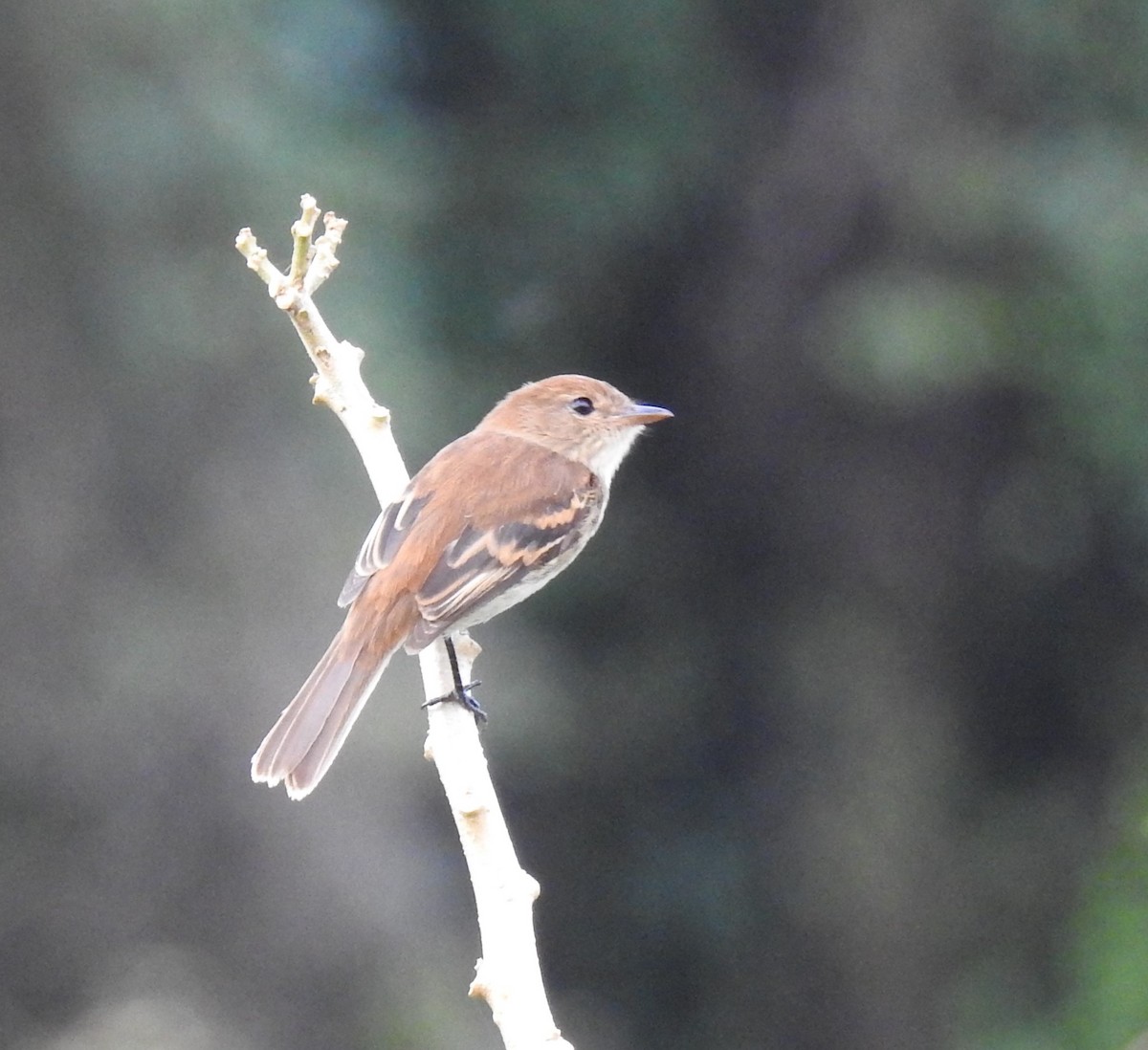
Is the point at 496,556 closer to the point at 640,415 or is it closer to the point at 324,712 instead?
the point at 324,712

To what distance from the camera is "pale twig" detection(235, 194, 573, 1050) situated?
8.70 feet

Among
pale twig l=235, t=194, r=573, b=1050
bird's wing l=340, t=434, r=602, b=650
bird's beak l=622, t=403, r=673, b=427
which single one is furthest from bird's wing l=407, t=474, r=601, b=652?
bird's beak l=622, t=403, r=673, b=427

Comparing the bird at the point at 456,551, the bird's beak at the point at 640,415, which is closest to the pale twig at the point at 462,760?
the bird at the point at 456,551

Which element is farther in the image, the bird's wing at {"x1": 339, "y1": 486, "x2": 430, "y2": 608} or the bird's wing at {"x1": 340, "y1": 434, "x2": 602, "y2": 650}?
the bird's wing at {"x1": 339, "y1": 486, "x2": 430, "y2": 608}

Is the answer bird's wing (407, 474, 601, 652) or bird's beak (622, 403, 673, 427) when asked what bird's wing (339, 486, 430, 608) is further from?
bird's beak (622, 403, 673, 427)

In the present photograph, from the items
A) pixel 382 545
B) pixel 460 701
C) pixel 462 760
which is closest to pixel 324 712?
pixel 460 701

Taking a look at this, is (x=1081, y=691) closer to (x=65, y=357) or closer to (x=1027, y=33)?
(x=1027, y=33)

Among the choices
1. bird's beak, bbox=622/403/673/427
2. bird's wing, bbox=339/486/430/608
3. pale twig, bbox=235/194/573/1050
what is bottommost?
pale twig, bbox=235/194/573/1050

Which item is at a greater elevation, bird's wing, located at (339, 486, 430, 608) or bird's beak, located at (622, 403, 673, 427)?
bird's beak, located at (622, 403, 673, 427)

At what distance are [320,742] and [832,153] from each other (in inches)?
187

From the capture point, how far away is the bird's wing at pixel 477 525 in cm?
445

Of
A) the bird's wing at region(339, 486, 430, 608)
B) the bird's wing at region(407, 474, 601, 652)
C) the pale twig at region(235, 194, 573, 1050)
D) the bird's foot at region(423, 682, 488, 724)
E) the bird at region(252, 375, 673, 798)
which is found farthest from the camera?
the bird's wing at region(339, 486, 430, 608)

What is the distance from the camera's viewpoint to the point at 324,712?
4.12 meters

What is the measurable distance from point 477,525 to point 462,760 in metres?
1.51
